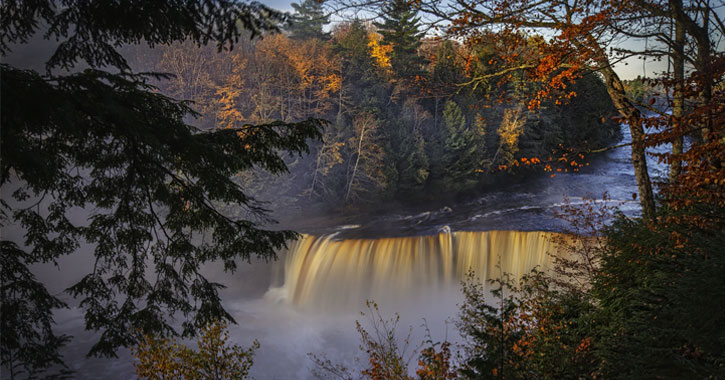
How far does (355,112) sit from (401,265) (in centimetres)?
957

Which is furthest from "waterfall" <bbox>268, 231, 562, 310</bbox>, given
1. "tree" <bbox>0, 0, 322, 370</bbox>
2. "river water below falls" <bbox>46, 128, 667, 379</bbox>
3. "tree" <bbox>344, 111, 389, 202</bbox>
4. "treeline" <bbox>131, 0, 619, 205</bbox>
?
"tree" <bbox>0, 0, 322, 370</bbox>

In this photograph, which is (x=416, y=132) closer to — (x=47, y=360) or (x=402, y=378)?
(x=402, y=378)

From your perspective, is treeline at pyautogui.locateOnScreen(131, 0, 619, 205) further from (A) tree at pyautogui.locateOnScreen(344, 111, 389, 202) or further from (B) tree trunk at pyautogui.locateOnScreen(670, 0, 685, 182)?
(B) tree trunk at pyautogui.locateOnScreen(670, 0, 685, 182)

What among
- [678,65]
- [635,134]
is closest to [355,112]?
[635,134]

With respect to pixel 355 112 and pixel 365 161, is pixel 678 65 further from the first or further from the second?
pixel 355 112

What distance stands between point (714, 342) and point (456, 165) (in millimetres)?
19003

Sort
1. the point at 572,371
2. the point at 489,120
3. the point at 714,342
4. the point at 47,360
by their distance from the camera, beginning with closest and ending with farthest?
the point at 714,342
the point at 47,360
the point at 572,371
the point at 489,120

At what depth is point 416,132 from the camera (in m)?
21.8

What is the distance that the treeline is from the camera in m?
20.0

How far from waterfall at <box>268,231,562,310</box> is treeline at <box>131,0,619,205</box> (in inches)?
222

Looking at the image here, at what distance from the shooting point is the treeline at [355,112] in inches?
787

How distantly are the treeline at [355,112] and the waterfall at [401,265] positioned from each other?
565cm

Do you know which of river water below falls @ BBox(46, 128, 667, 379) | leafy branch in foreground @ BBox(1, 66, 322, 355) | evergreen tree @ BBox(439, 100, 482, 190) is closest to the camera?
leafy branch in foreground @ BBox(1, 66, 322, 355)

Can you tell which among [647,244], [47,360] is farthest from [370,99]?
[47,360]
